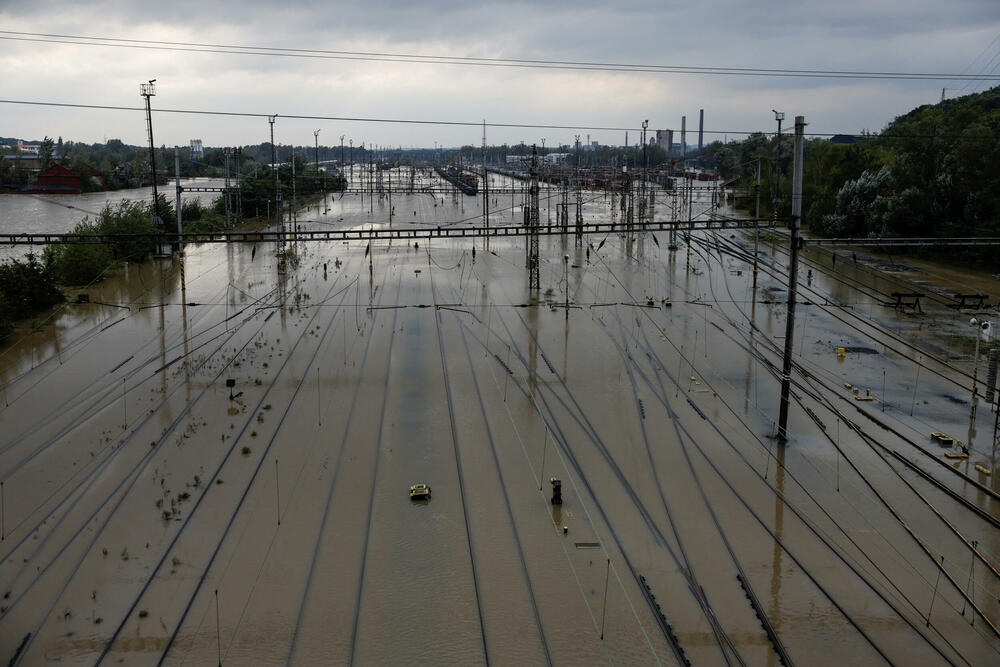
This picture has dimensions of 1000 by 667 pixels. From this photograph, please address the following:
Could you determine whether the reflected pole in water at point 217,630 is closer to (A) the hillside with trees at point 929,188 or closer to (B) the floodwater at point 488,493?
(B) the floodwater at point 488,493

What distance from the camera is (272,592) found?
8852 mm

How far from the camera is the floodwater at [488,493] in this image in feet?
26.9

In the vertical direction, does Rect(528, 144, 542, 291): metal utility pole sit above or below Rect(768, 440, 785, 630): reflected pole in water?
above

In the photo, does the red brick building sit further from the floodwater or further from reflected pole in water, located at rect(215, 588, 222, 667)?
reflected pole in water, located at rect(215, 588, 222, 667)

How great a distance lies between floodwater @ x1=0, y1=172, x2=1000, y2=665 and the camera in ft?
26.9

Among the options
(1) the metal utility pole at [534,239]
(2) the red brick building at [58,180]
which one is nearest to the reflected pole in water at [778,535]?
(1) the metal utility pole at [534,239]

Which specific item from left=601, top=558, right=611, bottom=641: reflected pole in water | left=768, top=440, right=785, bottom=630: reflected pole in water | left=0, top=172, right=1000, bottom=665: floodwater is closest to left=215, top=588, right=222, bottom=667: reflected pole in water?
left=0, top=172, right=1000, bottom=665: floodwater

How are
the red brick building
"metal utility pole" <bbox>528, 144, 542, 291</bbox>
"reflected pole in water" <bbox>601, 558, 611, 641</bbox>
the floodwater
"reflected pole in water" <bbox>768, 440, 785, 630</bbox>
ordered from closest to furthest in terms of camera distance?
the floodwater → "reflected pole in water" <bbox>601, 558, 611, 641</bbox> → "reflected pole in water" <bbox>768, 440, 785, 630</bbox> → "metal utility pole" <bbox>528, 144, 542, 291</bbox> → the red brick building

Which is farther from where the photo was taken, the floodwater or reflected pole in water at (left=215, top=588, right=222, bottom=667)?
the floodwater

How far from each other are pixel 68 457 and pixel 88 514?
227cm

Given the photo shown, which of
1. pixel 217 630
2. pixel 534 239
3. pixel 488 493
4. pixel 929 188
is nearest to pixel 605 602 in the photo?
pixel 488 493

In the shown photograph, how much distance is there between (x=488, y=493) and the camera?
11.5 metres

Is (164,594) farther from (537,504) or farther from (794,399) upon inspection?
(794,399)

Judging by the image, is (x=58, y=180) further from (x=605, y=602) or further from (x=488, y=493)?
(x=605, y=602)
